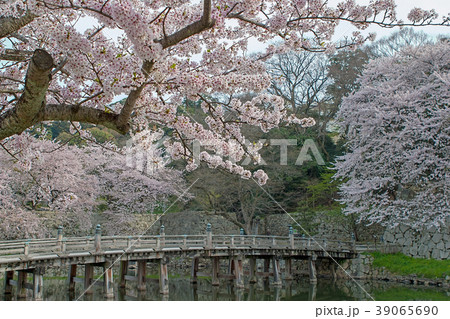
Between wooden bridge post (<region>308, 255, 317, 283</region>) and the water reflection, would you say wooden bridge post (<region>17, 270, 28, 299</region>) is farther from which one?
wooden bridge post (<region>308, 255, 317, 283</region>)

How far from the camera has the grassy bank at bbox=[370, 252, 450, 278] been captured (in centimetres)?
1558

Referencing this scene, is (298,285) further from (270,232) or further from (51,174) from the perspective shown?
(51,174)

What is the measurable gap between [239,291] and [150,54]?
12369mm

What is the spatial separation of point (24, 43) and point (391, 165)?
14.0 meters

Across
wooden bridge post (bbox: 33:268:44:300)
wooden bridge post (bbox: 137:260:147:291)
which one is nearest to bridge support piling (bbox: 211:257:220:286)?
wooden bridge post (bbox: 137:260:147:291)

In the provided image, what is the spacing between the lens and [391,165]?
1697cm

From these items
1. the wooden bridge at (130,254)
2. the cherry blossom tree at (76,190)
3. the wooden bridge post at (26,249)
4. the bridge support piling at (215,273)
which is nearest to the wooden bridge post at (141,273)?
the wooden bridge at (130,254)

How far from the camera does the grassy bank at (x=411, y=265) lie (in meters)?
15.6

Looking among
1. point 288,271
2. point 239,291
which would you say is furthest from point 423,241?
point 239,291

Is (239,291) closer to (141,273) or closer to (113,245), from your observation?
(141,273)

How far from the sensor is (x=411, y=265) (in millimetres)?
16609

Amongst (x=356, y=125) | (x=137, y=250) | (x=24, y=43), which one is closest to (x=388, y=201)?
(x=356, y=125)

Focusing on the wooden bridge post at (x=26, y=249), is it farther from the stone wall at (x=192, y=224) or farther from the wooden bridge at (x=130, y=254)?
the stone wall at (x=192, y=224)

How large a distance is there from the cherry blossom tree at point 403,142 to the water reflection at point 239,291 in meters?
2.70
